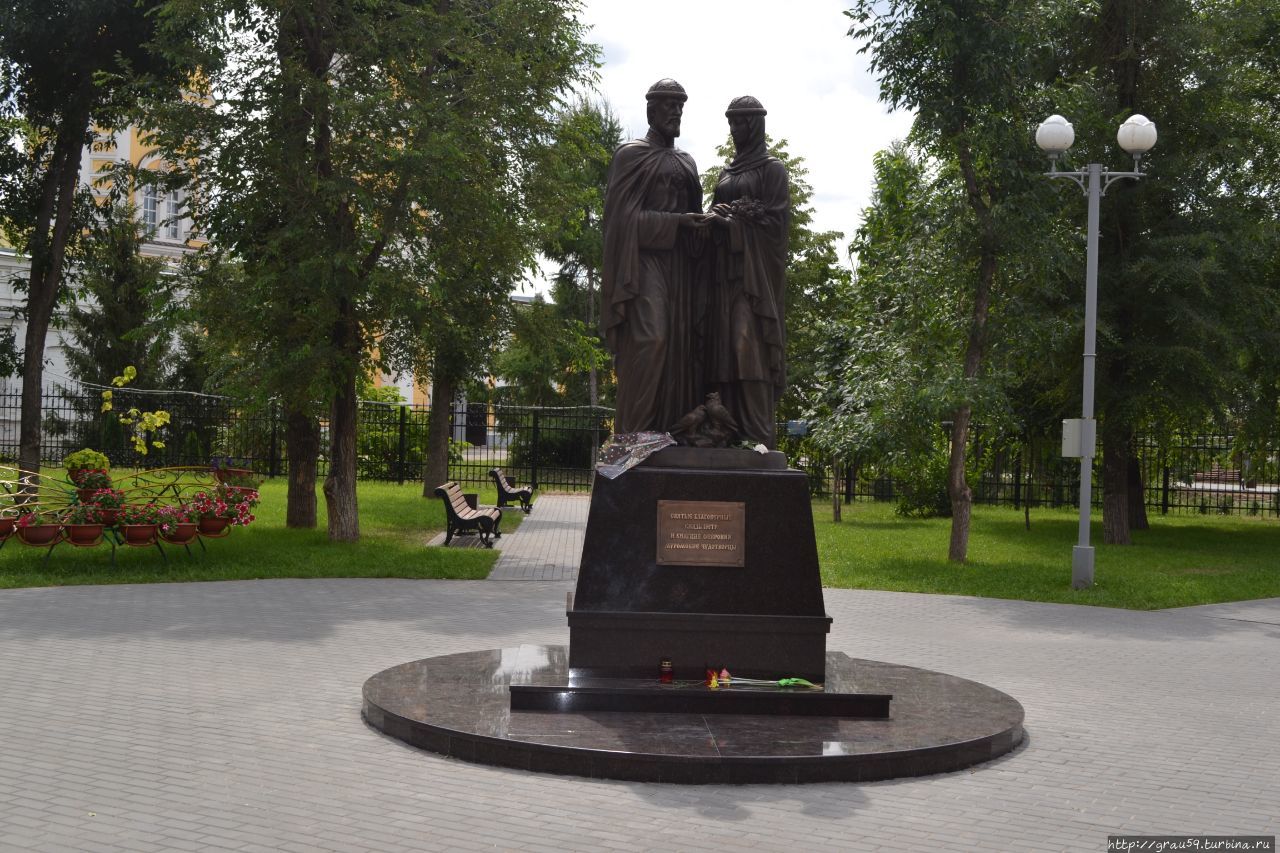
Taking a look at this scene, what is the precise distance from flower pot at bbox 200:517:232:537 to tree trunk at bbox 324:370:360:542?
2.55 metres

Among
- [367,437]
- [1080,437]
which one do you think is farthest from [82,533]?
[367,437]

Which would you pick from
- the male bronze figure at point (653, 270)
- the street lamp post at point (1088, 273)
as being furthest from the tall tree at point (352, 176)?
the male bronze figure at point (653, 270)

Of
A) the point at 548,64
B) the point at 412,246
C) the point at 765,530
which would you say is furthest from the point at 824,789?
the point at 548,64

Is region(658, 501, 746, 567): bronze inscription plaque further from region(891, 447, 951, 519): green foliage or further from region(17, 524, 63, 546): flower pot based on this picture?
region(891, 447, 951, 519): green foliage

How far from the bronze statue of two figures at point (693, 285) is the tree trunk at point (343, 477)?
9458 mm

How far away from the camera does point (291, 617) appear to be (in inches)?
446

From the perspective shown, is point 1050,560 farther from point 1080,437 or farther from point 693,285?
point 693,285

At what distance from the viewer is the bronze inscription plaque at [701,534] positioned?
7578 millimetres

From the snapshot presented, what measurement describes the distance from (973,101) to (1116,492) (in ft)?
26.5

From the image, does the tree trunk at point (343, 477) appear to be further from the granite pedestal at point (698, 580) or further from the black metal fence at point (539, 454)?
the granite pedestal at point (698, 580)

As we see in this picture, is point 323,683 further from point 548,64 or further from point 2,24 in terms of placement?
point 2,24

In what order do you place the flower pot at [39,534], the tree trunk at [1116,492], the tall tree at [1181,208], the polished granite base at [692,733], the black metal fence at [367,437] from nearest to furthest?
the polished granite base at [692,733], the flower pot at [39,534], the tall tree at [1181,208], the tree trunk at [1116,492], the black metal fence at [367,437]

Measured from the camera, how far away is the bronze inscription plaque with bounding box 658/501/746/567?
7.58 meters

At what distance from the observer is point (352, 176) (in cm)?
1620
